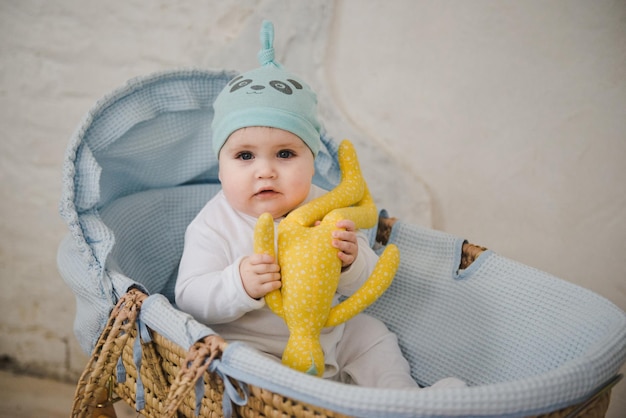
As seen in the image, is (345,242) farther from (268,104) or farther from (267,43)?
(267,43)

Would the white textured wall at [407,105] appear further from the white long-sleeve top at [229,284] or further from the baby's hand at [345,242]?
the baby's hand at [345,242]

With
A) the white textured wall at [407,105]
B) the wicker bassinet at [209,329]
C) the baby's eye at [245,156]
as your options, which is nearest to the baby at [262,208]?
the baby's eye at [245,156]

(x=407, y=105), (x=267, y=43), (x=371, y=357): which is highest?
(x=267, y=43)

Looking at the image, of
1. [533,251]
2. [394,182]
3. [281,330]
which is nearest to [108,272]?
[281,330]

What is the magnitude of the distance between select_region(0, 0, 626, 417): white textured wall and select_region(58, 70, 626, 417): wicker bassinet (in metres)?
0.38

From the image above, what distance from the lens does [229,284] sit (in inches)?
37.6

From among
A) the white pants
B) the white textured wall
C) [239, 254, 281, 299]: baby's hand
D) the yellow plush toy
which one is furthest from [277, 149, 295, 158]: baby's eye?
the white textured wall

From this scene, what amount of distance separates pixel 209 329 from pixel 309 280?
0.18m

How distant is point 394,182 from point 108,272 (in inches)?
34.8

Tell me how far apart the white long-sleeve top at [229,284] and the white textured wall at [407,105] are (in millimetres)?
537

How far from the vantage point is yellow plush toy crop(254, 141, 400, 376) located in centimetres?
89

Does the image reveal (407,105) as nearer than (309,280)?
No

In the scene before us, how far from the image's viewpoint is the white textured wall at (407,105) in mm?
1403

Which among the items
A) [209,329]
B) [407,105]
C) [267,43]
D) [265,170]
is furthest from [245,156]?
[407,105]
